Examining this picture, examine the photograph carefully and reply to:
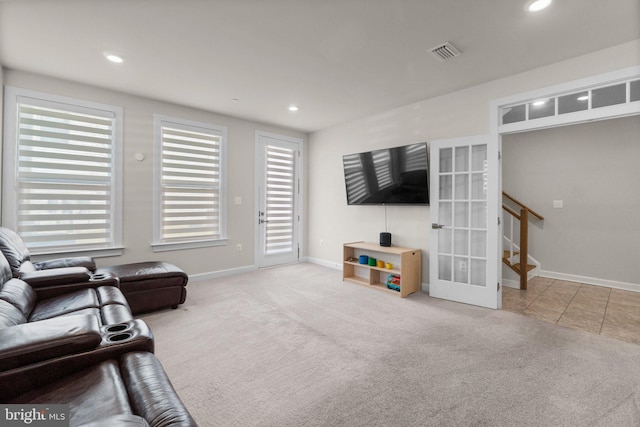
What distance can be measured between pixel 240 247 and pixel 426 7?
13.3ft

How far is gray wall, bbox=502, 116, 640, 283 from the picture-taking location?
400 cm

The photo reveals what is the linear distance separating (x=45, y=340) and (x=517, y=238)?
574 cm

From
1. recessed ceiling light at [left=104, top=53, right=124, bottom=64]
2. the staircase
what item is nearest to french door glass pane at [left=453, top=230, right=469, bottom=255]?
the staircase

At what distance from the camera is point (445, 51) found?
2.65 meters

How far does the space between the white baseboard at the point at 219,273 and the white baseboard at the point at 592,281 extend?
4.09m

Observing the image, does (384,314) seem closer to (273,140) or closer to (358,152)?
(358,152)

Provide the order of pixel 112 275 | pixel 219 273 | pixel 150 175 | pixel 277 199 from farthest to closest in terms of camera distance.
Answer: pixel 277 199 → pixel 219 273 → pixel 150 175 → pixel 112 275

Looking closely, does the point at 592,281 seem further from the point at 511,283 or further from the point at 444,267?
the point at 444,267

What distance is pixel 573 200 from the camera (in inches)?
175

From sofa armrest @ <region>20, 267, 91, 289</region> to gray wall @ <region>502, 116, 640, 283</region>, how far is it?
605 cm

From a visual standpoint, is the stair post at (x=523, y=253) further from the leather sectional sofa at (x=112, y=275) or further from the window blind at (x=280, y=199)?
the leather sectional sofa at (x=112, y=275)

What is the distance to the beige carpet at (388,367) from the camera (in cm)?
163

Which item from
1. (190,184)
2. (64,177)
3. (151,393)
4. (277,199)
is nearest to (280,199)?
(277,199)

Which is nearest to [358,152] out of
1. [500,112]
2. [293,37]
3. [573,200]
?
[500,112]
